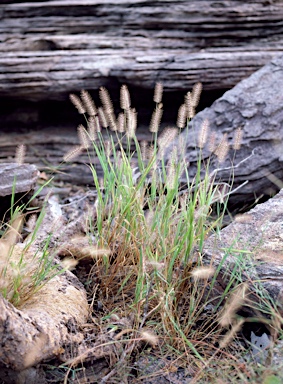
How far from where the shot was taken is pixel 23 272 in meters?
2.81

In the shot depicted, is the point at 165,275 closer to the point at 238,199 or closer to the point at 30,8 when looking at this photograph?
the point at 238,199

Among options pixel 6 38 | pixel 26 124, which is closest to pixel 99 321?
pixel 26 124

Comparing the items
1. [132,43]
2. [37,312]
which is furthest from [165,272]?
[132,43]

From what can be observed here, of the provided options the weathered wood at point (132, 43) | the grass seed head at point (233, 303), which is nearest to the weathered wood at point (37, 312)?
the grass seed head at point (233, 303)

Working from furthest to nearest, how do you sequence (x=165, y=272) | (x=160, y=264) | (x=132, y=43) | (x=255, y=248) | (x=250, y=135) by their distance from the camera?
(x=132, y=43) → (x=250, y=135) → (x=255, y=248) → (x=165, y=272) → (x=160, y=264)

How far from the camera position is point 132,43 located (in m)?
5.64

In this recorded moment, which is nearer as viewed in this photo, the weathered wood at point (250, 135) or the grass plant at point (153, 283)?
the grass plant at point (153, 283)

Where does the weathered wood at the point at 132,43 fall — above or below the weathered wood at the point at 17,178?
above

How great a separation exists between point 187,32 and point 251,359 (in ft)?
12.0

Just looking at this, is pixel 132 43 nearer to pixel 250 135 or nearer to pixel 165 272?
pixel 250 135

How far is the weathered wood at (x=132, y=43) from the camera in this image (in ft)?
17.6

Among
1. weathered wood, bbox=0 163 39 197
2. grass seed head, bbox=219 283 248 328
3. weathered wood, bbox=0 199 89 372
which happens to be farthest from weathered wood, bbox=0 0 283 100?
grass seed head, bbox=219 283 248 328

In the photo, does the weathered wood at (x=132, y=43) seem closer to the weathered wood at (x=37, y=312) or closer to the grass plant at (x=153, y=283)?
the grass plant at (x=153, y=283)

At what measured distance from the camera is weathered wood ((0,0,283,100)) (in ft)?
17.6
